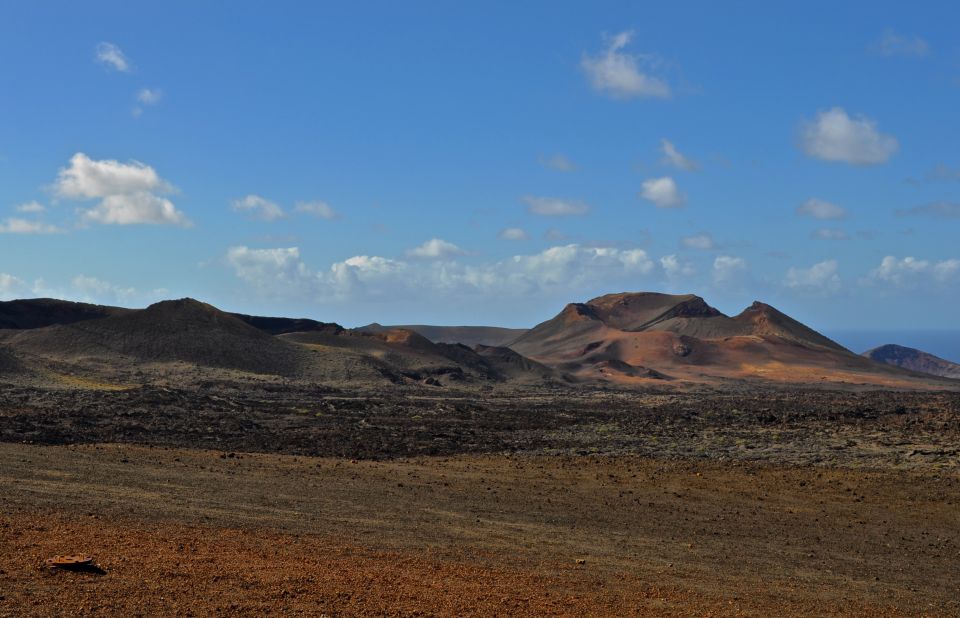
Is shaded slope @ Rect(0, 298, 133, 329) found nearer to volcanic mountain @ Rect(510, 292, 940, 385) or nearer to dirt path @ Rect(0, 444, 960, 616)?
volcanic mountain @ Rect(510, 292, 940, 385)

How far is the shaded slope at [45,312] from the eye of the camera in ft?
388

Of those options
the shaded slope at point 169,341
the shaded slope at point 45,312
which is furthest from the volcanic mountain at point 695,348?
the shaded slope at point 45,312

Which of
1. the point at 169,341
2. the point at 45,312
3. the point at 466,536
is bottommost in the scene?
the point at 466,536

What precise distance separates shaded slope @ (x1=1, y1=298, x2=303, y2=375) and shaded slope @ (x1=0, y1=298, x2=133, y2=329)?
69.3 feet

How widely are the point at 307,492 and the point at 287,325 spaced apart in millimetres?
128070

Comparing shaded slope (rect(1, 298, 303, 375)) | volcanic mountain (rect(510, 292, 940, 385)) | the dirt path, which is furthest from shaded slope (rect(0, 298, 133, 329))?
the dirt path

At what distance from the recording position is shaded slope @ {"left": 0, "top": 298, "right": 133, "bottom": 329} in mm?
118400

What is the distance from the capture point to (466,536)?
18.0m

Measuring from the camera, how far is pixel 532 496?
2453cm

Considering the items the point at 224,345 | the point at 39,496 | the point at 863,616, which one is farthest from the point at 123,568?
the point at 224,345

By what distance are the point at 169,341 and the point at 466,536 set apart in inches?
3116

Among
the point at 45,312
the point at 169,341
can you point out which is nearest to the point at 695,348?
the point at 169,341

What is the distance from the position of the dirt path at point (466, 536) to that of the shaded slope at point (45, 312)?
97162 mm

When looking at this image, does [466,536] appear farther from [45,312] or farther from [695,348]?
[695,348]
